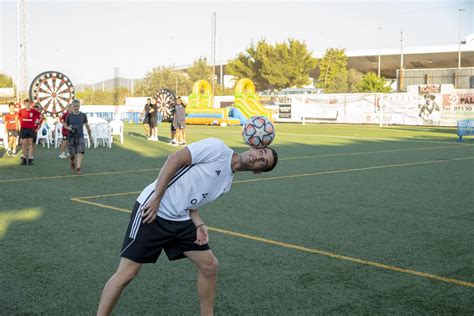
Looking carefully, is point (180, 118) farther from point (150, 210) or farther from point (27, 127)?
point (150, 210)

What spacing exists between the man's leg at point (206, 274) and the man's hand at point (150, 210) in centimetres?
44

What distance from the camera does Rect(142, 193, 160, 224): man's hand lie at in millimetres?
3840

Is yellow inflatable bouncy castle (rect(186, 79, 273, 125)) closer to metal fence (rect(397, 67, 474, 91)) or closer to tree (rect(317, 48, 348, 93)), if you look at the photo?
metal fence (rect(397, 67, 474, 91))

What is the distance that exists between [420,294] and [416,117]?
40.6 m

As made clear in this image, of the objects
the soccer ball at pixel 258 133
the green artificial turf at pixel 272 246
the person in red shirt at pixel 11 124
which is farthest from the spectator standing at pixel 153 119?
the soccer ball at pixel 258 133

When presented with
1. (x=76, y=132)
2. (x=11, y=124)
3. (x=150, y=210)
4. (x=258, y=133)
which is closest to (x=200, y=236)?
(x=150, y=210)

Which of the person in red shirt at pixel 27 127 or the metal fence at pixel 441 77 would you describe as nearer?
the person in red shirt at pixel 27 127

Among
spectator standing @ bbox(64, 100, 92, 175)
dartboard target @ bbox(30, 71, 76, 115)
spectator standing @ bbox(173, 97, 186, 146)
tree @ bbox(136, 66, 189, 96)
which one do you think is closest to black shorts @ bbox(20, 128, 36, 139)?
spectator standing @ bbox(64, 100, 92, 175)

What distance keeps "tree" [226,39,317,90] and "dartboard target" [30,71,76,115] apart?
68108mm

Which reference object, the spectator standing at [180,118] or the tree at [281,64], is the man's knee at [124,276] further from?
the tree at [281,64]

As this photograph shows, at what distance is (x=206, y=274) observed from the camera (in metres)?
4.24

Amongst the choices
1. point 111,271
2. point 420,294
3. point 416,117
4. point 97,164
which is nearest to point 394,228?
point 420,294

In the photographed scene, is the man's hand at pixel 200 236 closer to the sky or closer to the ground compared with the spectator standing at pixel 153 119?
closer to the ground

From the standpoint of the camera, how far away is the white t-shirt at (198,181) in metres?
3.78
